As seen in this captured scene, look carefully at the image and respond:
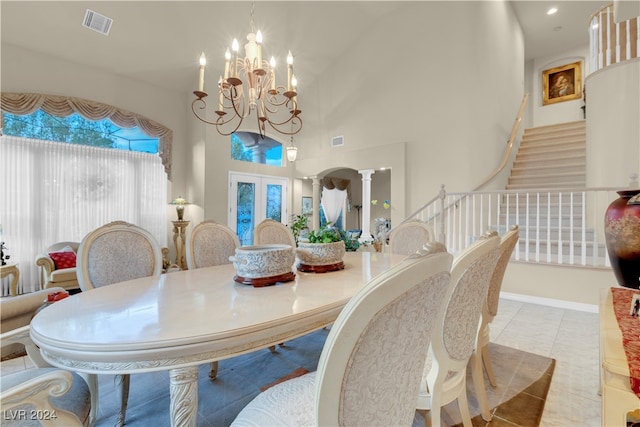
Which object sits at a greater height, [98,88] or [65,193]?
[98,88]

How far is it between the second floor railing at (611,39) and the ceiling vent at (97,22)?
6.61 meters

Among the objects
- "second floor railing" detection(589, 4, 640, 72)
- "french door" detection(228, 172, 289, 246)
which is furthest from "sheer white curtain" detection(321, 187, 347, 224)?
"second floor railing" detection(589, 4, 640, 72)

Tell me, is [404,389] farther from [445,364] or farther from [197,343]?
[197,343]

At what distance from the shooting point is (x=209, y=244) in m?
2.36

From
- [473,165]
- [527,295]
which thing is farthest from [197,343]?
[473,165]

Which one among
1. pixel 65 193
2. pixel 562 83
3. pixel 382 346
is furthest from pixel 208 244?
pixel 562 83

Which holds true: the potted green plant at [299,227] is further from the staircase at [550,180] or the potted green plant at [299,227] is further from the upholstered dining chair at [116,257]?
the staircase at [550,180]

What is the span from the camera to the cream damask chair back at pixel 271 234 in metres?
2.65

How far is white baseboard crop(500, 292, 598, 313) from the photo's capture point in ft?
10.4

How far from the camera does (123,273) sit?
186 cm

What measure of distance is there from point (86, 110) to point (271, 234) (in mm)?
3972

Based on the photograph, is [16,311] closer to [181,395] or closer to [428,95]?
[181,395]

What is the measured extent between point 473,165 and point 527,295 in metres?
2.15

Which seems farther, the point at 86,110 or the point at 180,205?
the point at 180,205
